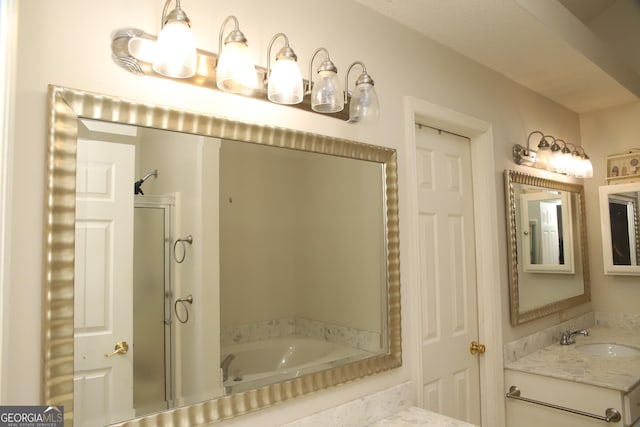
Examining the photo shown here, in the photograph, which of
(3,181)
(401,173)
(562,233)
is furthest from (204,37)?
(562,233)

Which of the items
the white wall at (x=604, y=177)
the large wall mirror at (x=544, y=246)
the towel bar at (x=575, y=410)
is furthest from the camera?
the white wall at (x=604, y=177)

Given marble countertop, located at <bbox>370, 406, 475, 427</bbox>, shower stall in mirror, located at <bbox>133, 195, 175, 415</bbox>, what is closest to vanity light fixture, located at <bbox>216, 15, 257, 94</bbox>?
shower stall in mirror, located at <bbox>133, 195, 175, 415</bbox>

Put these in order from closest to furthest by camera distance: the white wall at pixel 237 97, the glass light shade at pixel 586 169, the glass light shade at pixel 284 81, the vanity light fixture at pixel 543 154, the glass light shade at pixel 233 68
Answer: the white wall at pixel 237 97 → the glass light shade at pixel 233 68 → the glass light shade at pixel 284 81 → the vanity light fixture at pixel 543 154 → the glass light shade at pixel 586 169

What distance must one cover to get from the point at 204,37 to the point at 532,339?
7.59ft

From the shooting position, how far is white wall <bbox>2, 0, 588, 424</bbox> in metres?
0.87

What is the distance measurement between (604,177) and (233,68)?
2983 mm

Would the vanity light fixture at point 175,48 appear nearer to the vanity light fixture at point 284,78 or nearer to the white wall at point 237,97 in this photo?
the white wall at point 237,97

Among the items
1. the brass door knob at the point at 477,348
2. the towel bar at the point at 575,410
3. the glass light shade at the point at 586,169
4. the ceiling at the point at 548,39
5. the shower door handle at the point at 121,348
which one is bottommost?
the towel bar at the point at 575,410

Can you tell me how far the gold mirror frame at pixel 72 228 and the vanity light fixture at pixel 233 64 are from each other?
10 cm

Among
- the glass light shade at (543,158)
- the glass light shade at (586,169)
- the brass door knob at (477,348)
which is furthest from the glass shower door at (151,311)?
the glass light shade at (586,169)

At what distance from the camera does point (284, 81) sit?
120 centimetres

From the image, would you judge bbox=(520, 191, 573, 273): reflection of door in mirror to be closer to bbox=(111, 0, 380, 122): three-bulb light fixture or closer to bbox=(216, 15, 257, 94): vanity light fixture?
bbox=(111, 0, 380, 122): three-bulb light fixture

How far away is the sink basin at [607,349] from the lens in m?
2.48

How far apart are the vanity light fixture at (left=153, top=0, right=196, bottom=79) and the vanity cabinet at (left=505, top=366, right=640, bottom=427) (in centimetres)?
210
